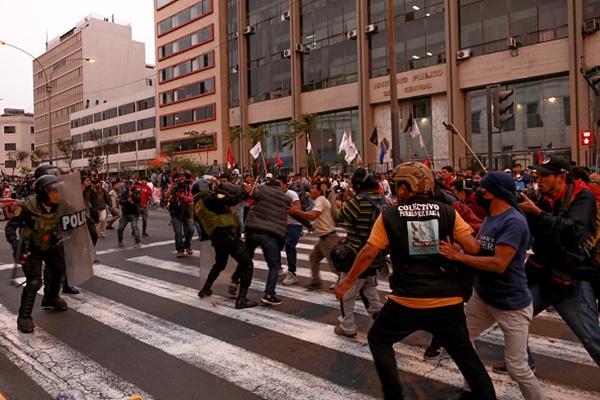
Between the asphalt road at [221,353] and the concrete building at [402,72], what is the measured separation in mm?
10523

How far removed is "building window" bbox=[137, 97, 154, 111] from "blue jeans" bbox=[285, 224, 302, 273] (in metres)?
59.9

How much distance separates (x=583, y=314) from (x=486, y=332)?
1.80 meters

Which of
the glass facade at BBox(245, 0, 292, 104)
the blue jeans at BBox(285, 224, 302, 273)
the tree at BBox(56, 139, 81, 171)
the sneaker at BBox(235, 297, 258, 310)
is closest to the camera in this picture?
the sneaker at BBox(235, 297, 258, 310)

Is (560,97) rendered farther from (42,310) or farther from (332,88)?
(42,310)

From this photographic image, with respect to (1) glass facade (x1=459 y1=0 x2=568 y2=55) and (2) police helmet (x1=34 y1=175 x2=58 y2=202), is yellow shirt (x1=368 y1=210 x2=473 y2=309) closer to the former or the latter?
(2) police helmet (x1=34 y1=175 x2=58 y2=202)

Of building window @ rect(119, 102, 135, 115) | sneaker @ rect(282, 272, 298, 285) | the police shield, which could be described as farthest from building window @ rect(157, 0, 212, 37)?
the police shield

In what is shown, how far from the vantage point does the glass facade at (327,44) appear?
35188mm

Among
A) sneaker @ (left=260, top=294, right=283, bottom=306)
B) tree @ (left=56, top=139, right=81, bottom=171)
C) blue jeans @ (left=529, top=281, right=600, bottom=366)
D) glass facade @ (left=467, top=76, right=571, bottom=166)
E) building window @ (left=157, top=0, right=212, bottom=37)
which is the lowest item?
sneaker @ (left=260, top=294, right=283, bottom=306)

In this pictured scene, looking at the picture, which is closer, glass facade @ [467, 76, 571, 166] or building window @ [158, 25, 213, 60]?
glass facade @ [467, 76, 571, 166]

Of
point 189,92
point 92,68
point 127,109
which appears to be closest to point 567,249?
point 189,92

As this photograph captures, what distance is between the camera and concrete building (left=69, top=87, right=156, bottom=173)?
212 ft

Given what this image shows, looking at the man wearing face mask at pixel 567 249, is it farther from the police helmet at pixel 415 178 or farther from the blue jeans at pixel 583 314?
the police helmet at pixel 415 178

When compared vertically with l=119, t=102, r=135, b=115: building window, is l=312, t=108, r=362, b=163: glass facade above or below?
below

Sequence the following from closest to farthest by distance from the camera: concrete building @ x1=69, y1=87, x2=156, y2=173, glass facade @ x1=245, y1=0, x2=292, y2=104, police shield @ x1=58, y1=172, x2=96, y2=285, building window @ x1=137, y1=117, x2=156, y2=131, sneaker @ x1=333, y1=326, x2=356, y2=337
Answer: sneaker @ x1=333, y1=326, x2=356, y2=337
police shield @ x1=58, y1=172, x2=96, y2=285
glass facade @ x1=245, y1=0, x2=292, y2=104
building window @ x1=137, y1=117, x2=156, y2=131
concrete building @ x1=69, y1=87, x2=156, y2=173
